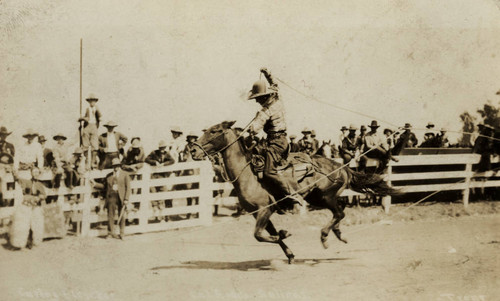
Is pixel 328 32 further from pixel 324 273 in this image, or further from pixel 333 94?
pixel 324 273

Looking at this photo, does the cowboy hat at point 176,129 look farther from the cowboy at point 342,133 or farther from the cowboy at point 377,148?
the cowboy at point 377,148

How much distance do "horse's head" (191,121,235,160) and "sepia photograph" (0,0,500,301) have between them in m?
0.02

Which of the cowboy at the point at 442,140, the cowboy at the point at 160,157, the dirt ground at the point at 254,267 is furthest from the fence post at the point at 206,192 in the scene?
the cowboy at the point at 442,140

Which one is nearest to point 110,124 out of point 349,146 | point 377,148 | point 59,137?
point 59,137

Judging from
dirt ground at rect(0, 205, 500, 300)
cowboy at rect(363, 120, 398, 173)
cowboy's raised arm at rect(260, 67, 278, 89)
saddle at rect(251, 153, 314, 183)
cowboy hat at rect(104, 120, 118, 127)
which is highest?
cowboy's raised arm at rect(260, 67, 278, 89)

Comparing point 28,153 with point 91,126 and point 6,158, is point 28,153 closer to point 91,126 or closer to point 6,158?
point 6,158

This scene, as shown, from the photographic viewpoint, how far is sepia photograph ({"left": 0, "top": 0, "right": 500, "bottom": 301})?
7492 mm

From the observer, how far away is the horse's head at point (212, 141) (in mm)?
7371

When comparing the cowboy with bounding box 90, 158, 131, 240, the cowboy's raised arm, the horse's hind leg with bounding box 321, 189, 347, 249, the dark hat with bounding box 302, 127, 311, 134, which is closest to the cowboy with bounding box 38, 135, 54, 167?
the cowboy with bounding box 90, 158, 131, 240

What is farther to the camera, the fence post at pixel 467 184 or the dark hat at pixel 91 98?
the fence post at pixel 467 184

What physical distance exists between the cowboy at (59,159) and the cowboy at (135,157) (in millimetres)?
1043

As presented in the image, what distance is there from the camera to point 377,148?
1006 cm

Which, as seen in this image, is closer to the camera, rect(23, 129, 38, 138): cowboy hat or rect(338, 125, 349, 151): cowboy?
rect(23, 129, 38, 138): cowboy hat

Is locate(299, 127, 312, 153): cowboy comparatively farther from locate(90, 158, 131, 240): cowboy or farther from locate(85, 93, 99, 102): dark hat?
locate(85, 93, 99, 102): dark hat
